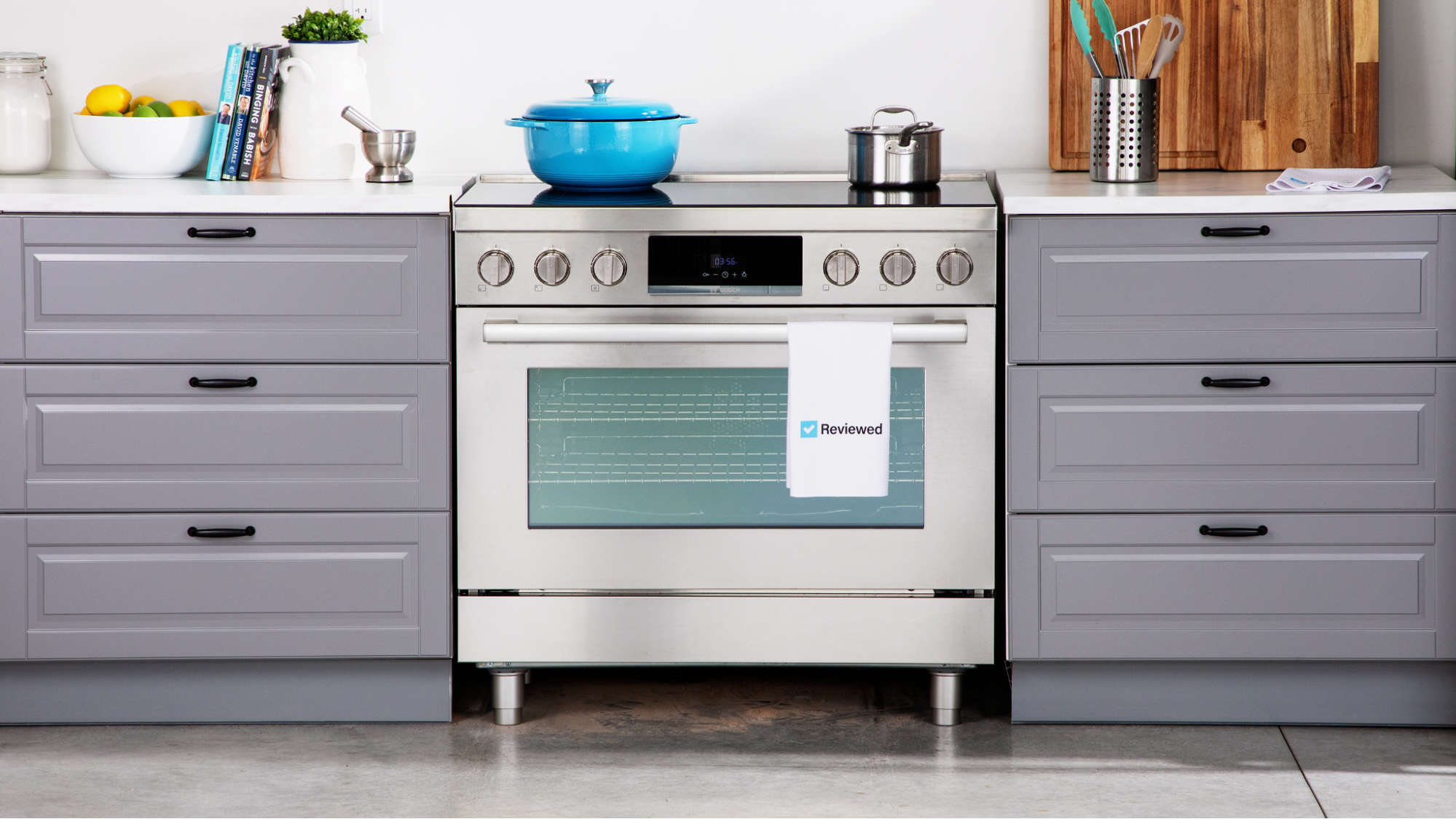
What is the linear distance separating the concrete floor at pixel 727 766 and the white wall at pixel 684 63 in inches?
44.9

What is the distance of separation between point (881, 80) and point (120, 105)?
1503mm

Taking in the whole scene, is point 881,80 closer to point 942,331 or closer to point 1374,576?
point 942,331

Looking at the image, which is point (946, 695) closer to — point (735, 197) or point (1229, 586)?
point (1229, 586)

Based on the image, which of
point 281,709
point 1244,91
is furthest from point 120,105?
point 1244,91

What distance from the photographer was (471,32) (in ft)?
10.1

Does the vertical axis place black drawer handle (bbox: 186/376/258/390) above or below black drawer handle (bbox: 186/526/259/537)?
above

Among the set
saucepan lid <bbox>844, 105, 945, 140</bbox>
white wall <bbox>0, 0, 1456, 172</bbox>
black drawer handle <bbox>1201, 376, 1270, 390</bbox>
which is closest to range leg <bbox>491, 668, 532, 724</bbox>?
white wall <bbox>0, 0, 1456, 172</bbox>

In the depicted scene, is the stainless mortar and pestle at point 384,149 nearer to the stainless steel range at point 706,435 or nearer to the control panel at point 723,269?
the stainless steel range at point 706,435

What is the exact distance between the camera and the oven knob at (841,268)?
8.34ft

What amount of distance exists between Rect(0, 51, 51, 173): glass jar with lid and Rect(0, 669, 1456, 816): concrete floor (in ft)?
3.67

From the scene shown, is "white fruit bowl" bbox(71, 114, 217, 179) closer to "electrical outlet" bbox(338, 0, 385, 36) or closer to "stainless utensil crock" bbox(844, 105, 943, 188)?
"electrical outlet" bbox(338, 0, 385, 36)

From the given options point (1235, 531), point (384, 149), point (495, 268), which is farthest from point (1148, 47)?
point (384, 149)

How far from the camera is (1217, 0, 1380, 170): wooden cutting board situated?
9.63 feet

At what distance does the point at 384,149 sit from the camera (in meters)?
2.80
